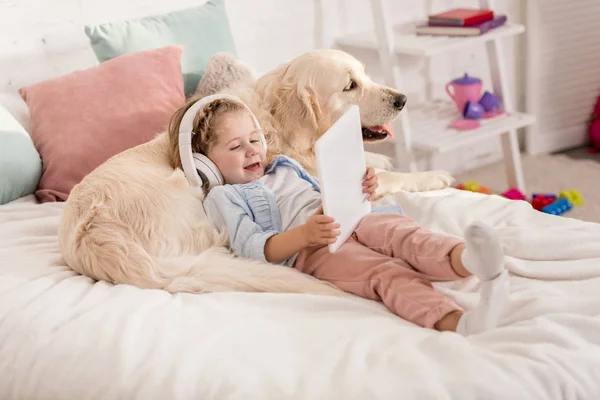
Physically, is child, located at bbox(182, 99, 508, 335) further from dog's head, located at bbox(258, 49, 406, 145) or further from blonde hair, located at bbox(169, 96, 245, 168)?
dog's head, located at bbox(258, 49, 406, 145)

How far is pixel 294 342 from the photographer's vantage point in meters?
1.23

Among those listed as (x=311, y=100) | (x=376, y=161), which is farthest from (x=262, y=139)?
(x=376, y=161)

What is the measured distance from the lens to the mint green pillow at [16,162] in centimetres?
203

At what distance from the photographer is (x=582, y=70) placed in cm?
362

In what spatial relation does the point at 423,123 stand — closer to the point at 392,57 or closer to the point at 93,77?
the point at 392,57

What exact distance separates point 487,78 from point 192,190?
225 cm

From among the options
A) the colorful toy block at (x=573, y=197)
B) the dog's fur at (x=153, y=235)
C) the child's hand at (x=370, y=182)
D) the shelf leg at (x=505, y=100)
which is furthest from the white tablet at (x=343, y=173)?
the shelf leg at (x=505, y=100)

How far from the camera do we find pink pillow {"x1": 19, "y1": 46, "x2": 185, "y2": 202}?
2066 millimetres

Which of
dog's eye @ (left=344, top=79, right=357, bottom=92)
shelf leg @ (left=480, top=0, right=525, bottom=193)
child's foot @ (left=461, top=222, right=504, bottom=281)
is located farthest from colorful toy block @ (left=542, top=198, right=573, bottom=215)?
child's foot @ (left=461, top=222, right=504, bottom=281)

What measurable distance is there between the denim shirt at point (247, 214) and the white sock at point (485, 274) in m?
0.47

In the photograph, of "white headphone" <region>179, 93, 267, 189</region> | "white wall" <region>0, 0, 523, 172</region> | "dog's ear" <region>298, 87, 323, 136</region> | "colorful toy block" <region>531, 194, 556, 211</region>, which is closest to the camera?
"white headphone" <region>179, 93, 267, 189</region>

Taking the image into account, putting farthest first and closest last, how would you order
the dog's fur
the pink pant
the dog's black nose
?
the dog's black nose < the dog's fur < the pink pant

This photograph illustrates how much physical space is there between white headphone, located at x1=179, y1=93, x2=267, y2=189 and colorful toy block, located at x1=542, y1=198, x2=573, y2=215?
4.95ft

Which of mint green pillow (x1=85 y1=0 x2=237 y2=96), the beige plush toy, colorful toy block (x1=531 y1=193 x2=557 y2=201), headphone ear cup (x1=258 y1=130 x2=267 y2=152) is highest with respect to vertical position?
mint green pillow (x1=85 y1=0 x2=237 y2=96)
